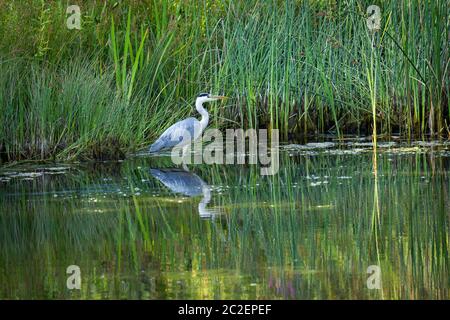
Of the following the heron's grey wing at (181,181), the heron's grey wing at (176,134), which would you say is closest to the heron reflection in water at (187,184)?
the heron's grey wing at (181,181)

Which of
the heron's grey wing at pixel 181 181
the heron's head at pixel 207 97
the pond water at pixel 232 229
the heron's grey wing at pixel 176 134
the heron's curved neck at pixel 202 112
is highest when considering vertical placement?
the heron's head at pixel 207 97

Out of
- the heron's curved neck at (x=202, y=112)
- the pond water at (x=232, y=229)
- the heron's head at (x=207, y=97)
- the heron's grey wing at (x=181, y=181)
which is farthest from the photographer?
the heron's curved neck at (x=202, y=112)

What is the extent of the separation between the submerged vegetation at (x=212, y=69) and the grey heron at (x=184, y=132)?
22 cm

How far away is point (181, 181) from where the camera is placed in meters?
8.23

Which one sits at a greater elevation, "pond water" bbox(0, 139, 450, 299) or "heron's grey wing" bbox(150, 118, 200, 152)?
"heron's grey wing" bbox(150, 118, 200, 152)

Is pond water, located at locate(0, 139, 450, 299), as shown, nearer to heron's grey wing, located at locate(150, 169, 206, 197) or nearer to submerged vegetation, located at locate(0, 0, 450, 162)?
heron's grey wing, located at locate(150, 169, 206, 197)

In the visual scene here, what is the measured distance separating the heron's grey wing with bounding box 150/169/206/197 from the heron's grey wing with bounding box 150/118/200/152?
2.81ft

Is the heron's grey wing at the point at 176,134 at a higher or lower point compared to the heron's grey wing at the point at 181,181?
higher

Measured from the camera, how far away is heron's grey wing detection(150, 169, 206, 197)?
7664 millimetres

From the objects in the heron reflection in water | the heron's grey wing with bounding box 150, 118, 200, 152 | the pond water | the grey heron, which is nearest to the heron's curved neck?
the grey heron

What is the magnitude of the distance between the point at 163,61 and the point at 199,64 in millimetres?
380

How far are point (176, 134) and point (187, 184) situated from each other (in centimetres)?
193

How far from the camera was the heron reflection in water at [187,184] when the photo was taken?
662 cm

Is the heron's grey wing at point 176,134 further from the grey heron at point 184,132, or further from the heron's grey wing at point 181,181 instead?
the heron's grey wing at point 181,181
